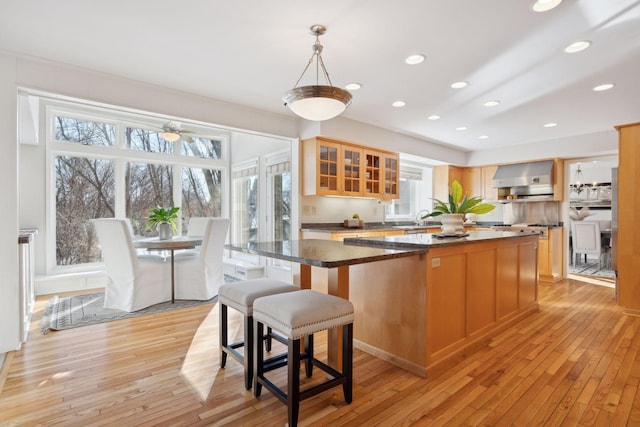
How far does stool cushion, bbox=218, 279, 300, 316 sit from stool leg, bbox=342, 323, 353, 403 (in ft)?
1.72

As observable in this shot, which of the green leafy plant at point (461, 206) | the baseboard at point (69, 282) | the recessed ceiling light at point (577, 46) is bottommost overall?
the baseboard at point (69, 282)

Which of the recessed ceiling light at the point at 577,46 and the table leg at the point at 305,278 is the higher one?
the recessed ceiling light at the point at 577,46

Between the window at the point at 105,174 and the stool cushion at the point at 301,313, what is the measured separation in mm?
4010

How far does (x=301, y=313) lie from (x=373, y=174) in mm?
3985

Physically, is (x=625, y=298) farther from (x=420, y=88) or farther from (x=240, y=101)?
(x=240, y=101)

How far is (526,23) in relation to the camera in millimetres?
2273

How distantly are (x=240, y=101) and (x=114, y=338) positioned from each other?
2728 millimetres

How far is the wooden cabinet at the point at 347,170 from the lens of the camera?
4.56 m

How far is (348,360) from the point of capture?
1.88 metres

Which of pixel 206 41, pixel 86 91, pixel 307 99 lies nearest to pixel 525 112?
pixel 307 99

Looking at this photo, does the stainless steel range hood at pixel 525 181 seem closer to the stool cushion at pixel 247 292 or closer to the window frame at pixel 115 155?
the window frame at pixel 115 155

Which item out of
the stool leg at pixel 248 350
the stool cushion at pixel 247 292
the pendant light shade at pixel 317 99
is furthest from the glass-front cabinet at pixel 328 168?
the stool leg at pixel 248 350

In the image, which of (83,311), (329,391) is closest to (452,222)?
(329,391)

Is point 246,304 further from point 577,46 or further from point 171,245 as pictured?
point 577,46
